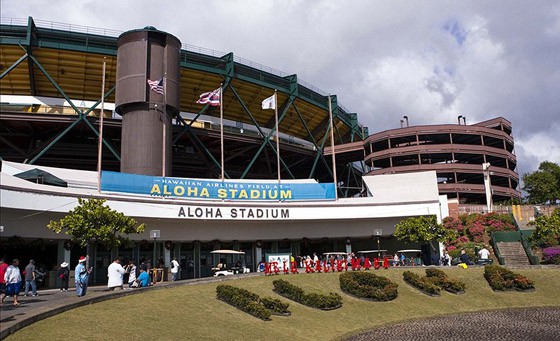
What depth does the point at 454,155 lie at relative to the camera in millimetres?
75188

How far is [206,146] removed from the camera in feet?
203

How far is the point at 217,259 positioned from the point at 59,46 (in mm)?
26641

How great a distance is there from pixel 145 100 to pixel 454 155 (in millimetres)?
48309

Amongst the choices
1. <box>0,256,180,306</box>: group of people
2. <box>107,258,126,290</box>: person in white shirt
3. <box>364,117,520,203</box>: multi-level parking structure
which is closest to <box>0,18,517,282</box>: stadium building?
<box>0,256,180,306</box>: group of people

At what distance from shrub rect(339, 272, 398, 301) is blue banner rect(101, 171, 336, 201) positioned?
48.4 ft

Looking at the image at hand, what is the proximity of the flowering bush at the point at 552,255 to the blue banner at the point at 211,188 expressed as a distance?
18.0 m

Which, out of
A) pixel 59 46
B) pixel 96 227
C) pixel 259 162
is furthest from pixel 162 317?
pixel 259 162

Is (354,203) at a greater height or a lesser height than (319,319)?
greater

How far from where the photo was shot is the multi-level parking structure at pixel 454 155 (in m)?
72.4

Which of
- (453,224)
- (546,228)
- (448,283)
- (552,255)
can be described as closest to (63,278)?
(448,283)

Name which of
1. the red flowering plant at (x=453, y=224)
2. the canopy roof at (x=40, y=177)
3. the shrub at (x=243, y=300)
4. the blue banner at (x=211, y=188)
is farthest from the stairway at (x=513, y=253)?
the canopy roof at (x=40, y=177)

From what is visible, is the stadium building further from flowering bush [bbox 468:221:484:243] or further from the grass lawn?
the grass lawn

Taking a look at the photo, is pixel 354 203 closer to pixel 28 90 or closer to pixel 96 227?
pixel 96 227

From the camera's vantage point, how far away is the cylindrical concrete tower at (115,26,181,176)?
46.7m
